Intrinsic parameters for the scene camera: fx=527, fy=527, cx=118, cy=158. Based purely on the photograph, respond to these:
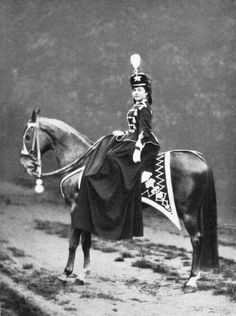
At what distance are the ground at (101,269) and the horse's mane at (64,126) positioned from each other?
21.5 inches

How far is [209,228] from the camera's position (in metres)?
4.25

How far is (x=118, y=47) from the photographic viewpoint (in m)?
4.58

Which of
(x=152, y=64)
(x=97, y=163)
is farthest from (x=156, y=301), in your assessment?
(x=152, y=64)

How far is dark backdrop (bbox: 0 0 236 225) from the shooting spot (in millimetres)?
4477

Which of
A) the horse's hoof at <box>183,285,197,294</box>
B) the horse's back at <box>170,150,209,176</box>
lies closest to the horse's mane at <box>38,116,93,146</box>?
the horse's back at <box>170,150,209,176</box>

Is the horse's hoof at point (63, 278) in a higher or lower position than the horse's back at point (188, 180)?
→ lower

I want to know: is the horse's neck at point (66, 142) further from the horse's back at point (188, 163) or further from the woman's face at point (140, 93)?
the horse's back at point (188, 163)

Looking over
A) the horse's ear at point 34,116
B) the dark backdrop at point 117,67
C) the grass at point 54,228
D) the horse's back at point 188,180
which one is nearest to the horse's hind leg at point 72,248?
the grass at point 54,228

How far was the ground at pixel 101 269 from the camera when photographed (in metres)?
3.76

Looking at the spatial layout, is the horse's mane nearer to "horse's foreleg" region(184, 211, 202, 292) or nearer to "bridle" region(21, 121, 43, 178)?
"bridle" region(21, 121, 43, 178)

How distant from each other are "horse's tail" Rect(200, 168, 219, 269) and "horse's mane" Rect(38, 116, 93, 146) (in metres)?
1.06

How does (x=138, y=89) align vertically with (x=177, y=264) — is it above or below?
above

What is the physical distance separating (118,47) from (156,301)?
7.08 feet

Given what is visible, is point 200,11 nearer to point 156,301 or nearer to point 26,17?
point 26,17
